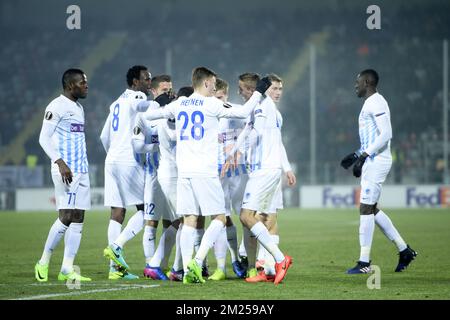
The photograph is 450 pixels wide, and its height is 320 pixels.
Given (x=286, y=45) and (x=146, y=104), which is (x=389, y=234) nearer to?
(x=146, y=104)

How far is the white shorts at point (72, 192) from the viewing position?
415 inches

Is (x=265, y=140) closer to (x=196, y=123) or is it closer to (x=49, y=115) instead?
(x=196, y=123)

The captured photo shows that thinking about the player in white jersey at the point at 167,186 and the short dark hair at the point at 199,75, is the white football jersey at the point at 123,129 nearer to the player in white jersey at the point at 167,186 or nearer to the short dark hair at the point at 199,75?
the player in white jersey at the point at 167,186

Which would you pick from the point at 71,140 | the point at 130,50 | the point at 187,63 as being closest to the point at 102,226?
the point at 71,140

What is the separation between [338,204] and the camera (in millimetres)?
32312

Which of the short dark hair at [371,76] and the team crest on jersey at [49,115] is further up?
the short dark hair at [371,76]

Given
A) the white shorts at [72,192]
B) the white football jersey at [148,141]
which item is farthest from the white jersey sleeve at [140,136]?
the white shorts at [72,192]

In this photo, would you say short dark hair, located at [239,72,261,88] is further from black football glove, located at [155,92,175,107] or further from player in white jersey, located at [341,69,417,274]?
player in white jersey, located at [341,69,417,274]

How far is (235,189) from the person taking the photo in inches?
455

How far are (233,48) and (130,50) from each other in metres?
5.18

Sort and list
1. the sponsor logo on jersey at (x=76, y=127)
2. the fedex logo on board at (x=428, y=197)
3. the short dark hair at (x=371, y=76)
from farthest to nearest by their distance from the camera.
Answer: the fedex logo on board at (x=428, y=197) → the short dark hair at (x=371, y=76) → the sponsor logo on jersey at (x=76, y=127)

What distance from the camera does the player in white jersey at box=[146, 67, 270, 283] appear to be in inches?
387

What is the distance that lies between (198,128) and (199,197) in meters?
0.75

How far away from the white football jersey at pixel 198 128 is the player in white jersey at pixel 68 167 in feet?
4.28
